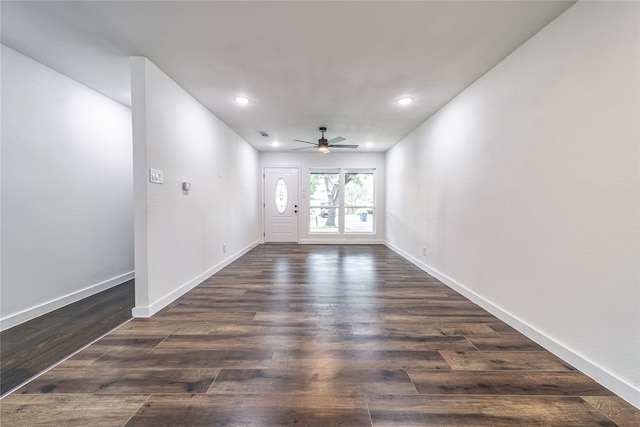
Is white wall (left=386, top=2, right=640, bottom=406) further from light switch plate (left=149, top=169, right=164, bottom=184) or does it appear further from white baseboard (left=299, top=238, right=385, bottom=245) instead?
white baseboard (left=299, top=238, right=385, bottom=245)

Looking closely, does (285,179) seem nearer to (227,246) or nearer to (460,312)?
Answer: (227,246)

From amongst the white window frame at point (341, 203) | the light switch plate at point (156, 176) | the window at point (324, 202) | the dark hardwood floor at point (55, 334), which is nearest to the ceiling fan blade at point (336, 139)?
the white window frame at point (341, 203)

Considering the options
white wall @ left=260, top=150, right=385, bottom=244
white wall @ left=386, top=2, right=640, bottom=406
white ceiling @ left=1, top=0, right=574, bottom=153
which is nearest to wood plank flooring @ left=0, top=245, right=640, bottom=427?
white wall @ left=386, top=2, right=640, bottom=406

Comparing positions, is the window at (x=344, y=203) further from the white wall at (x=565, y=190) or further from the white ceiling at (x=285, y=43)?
the white wall at (x=565, y=190)

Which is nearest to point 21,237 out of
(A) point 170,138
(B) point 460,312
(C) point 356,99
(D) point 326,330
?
(A) point 170,138

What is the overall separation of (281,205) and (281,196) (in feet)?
0.80

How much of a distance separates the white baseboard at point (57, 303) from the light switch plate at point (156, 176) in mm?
1663

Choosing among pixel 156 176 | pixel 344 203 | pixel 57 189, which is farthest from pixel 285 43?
pixel 344 203

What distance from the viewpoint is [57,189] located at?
244 centimetres

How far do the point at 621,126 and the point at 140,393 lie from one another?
10.4 feet

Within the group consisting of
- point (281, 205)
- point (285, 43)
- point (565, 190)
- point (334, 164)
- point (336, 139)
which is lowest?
point (281, 205)

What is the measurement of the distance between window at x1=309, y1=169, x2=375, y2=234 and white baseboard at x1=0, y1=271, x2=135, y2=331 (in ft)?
13.7

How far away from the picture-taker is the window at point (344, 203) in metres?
6.36

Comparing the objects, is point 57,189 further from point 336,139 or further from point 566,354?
point 566,354
